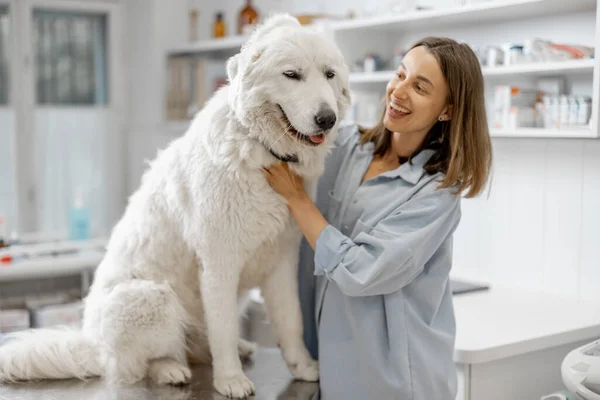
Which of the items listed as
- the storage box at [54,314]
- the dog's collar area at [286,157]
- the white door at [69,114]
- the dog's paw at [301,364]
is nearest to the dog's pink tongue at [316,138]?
the dog's collar area at [286,157]

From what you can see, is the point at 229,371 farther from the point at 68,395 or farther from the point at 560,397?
the point at 560,397

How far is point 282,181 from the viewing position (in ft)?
5.25

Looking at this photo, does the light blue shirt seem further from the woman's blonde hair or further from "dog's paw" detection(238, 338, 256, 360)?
"dog's paw" detection(238, 338, 256, 360)

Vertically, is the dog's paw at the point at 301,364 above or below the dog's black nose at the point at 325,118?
below

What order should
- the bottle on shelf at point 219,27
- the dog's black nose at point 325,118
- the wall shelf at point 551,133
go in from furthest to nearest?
the bottle on shelf at point 219,27 → the wall shelf at point 551,133 → the dog's black nose at point 325,118

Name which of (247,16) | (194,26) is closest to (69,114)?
(194,26)

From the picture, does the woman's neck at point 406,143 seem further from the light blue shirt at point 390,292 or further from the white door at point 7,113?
the white door at point 7,113

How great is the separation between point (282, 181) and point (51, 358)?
0.73m

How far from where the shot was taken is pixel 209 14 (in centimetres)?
419

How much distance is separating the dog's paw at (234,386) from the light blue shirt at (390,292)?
0.18m

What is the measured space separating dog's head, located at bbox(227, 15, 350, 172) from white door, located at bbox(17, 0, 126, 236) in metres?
2.84

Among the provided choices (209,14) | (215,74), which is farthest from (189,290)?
(209,14)

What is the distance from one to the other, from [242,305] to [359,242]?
1.57ft

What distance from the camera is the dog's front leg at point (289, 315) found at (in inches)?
67.1
